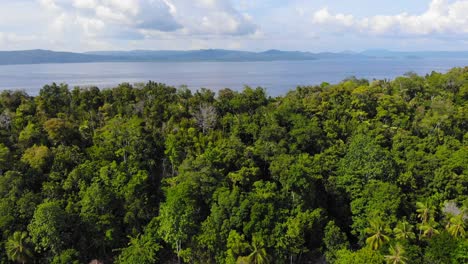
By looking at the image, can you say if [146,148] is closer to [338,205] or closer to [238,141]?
[238,141]

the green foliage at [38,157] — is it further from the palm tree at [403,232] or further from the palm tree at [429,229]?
the palm tree at [429,229]

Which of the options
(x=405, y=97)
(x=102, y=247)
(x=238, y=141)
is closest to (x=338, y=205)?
(x=238, y=141)

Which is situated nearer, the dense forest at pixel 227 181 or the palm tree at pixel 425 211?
the dense forest at pixel 227 181

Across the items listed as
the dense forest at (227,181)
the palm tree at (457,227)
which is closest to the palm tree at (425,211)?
the dense forest at (227,181)

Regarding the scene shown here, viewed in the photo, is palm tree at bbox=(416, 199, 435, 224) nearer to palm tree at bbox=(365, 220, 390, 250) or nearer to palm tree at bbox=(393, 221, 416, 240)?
palm tree at bbox=(393, 221, 416, 240)

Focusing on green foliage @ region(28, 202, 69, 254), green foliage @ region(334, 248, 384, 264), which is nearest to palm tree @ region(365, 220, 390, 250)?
green foliage @ region(334, 248, 384, 264)

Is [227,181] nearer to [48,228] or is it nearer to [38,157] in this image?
[48,228]

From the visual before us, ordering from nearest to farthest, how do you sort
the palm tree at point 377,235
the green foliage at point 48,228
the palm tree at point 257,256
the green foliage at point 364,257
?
1. the green foliage at point 364,257
2. the palm tree at point 257,256
3. the palm tree at point 377,235
4. the green foliage at point 48,228

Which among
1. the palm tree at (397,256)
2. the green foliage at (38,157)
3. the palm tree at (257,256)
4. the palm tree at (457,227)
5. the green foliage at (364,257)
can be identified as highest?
the green foliage at (38,157)
